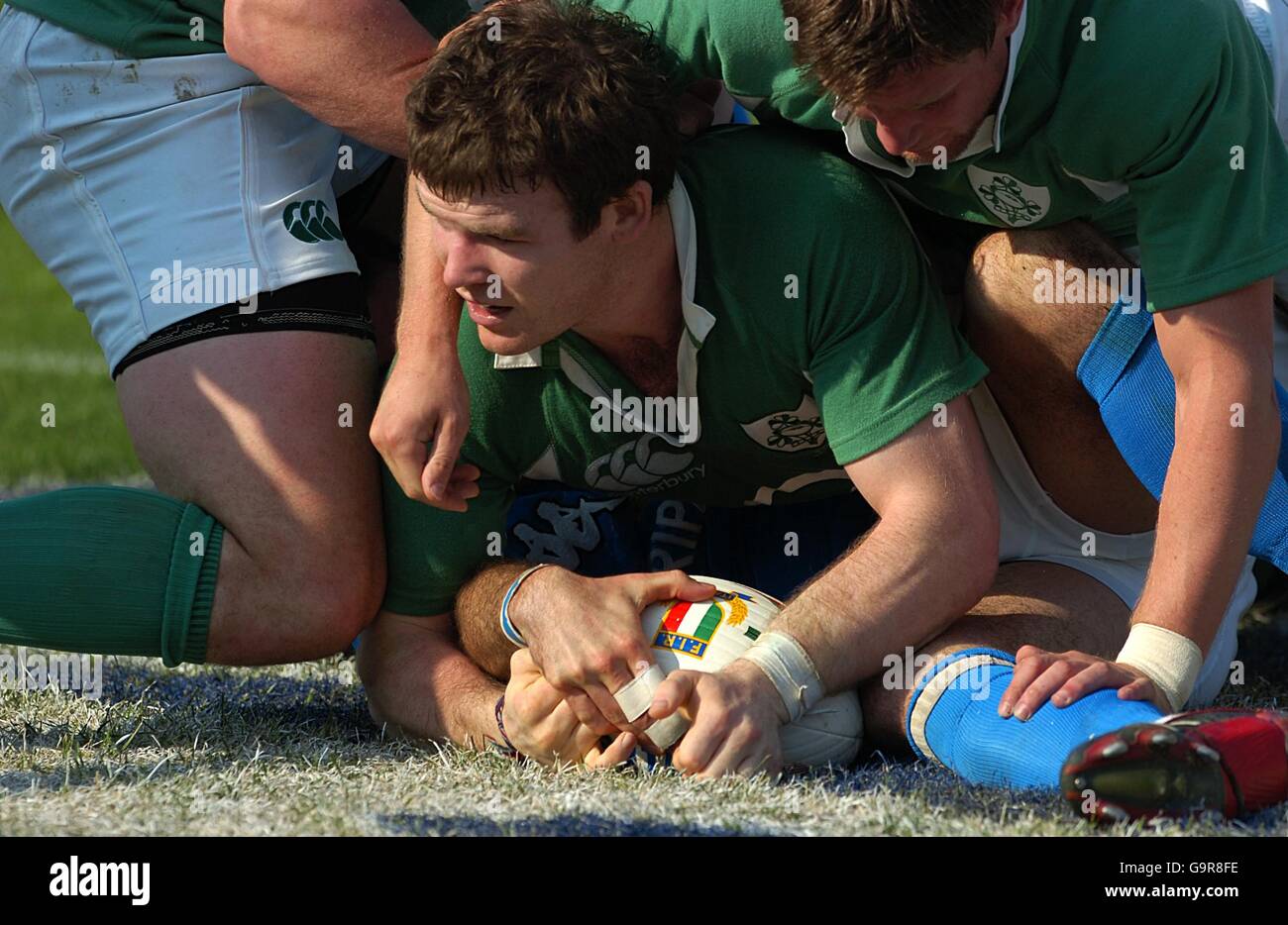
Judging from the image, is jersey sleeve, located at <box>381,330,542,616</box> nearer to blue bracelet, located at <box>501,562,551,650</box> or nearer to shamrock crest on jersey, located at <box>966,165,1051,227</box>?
blue bracelet, located at <box>501,562,551,650</box>

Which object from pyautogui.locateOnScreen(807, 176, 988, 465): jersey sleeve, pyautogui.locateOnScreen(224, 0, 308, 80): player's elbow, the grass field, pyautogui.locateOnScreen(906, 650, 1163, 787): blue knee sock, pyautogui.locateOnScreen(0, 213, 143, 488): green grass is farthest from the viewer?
pyautogui.locateOnScreen(0, 213, 143, 488): green grass

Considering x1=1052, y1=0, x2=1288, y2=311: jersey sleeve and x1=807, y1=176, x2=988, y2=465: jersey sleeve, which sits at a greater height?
x1=1052, y1=0, x2=1288, y2=311: jersey sleeve

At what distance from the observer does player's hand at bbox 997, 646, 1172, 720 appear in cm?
278

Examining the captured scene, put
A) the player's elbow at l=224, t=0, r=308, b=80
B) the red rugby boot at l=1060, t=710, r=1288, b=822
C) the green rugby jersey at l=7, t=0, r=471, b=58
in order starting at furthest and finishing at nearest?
the green rugby jersey at l=7, t=0, r=471, b=58
the player's elbow at l=224, t=0, r=308, b=80
the red rugby boot at l=1060, t=710, r=1288, b=822

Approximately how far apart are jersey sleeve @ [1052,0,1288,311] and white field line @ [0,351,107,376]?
8.25m

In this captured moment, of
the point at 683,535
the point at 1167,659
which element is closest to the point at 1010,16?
the point at 1167,659

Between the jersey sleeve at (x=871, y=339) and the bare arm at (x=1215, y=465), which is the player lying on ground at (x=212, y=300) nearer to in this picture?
the jersey sleeve at (x=871, y=339)

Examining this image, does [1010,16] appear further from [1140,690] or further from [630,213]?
[1140,690]

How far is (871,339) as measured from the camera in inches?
123

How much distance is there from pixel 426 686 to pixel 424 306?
0.73 metres

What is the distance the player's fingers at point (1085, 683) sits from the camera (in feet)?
9.11

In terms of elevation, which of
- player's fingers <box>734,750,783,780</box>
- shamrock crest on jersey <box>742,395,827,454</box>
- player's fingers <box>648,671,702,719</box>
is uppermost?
shamrock crest on jersey <box>742,395,827,454</box>

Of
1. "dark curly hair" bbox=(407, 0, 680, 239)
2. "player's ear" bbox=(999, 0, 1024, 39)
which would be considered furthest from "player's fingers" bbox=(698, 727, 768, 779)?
"player's ear" bbox=(999, 0, 1024, 39)
